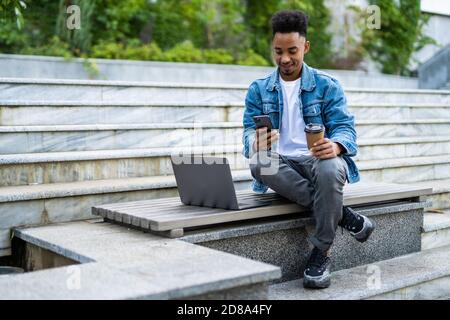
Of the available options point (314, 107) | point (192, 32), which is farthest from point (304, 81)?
point (192, 32)

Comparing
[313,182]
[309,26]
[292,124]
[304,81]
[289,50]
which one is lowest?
[313,182]

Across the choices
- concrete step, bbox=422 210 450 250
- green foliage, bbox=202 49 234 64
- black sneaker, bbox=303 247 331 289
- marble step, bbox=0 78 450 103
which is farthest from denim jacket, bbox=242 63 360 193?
green foliage, bbox=202 49 234 64

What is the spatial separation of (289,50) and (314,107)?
0.34 meters

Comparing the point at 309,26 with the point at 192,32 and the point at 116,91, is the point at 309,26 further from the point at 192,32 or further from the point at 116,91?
the point at 116,91

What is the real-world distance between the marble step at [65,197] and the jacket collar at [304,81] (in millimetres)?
902

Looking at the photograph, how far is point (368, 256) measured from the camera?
384cm

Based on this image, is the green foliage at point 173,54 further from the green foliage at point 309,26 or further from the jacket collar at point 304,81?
the jacket collar at point 304,81

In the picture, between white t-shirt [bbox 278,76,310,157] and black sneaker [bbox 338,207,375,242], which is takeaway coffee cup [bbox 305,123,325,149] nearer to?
white t-shirt [bbox 278,76,310,157]

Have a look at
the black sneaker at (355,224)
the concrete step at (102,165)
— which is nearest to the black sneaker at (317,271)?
the black sneaker at (355,224)

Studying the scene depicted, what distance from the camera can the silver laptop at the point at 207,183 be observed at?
3173 millimetres

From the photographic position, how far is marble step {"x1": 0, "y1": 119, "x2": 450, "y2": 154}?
160 inches

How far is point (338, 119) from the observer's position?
3.46 meters

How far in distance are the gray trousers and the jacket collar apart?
0.39 metres
